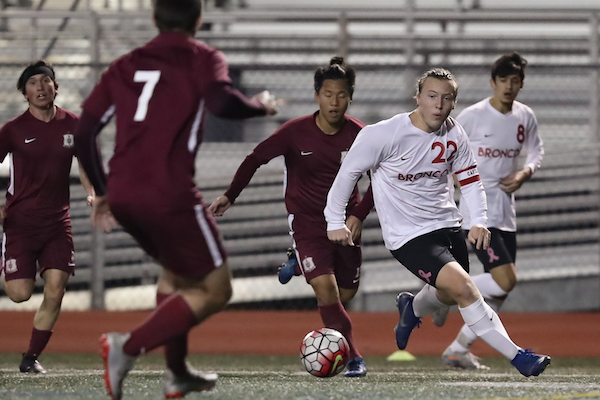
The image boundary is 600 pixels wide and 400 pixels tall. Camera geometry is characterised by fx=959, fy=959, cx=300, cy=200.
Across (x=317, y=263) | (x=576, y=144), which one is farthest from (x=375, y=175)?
(x=576, y=144)

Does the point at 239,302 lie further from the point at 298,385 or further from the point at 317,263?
the point at 298,385

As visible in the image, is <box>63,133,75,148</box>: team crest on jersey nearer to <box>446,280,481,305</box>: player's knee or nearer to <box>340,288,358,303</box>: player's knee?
<box>340,288,358,303</box>: player's knee

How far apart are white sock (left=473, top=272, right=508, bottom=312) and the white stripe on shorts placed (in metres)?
3.88

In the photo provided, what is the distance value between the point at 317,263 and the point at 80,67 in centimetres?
617

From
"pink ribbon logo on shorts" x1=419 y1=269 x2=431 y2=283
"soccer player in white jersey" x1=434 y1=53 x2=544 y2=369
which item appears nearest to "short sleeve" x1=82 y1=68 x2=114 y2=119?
"pink ribbon logo on shorts" x1=419 y1=269 x2=431 y2=283

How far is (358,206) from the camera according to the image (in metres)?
6.18

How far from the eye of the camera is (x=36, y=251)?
693cm

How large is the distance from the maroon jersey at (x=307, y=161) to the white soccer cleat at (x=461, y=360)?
167cm

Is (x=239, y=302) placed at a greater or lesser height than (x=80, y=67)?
lesser

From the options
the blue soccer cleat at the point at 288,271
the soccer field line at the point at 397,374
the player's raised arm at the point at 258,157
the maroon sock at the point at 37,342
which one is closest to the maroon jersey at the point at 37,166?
the maroon sock at the point at 37,342

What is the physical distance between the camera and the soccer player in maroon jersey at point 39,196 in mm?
6832

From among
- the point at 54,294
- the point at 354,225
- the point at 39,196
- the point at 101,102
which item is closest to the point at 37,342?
the point at 54,294

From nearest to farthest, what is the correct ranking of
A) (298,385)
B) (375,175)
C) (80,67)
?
(298,385) → (375,175) → (80,67)

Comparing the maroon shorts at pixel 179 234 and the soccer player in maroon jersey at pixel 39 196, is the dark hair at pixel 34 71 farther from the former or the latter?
the maroon shorts at pixel 179 234
